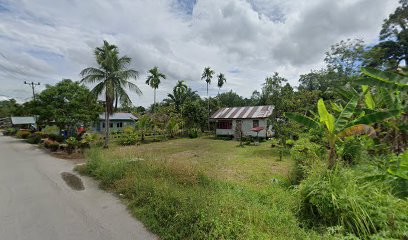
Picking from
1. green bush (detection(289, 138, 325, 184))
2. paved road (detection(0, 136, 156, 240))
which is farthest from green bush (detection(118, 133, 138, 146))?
green bush (detection(289, 138, 325, 184))

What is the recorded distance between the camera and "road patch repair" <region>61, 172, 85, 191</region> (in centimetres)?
663

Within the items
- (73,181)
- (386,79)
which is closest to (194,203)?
(386,79)

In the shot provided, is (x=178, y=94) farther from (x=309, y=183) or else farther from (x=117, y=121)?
(x=309, y=183)

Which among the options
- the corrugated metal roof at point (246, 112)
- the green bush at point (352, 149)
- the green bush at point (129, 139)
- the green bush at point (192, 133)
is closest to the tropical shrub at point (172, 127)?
the green bush at point (192, 133)

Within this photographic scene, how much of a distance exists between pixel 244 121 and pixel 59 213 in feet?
67.9

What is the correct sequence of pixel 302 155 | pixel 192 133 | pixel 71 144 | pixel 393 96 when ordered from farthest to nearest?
pixel 192 133 → pixel 71 144 → pixel 302 155 → pixel 393 96

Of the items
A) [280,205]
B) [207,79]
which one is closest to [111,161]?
[280,205]

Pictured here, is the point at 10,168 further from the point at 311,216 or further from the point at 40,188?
the point at 311,216

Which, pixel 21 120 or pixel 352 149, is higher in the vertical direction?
pixel 21 120

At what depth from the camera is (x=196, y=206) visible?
4.02m

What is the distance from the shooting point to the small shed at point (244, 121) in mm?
21812

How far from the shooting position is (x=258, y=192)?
571 cm

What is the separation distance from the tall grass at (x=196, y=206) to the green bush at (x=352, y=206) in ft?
1.54

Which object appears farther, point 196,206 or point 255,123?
point 255,123
